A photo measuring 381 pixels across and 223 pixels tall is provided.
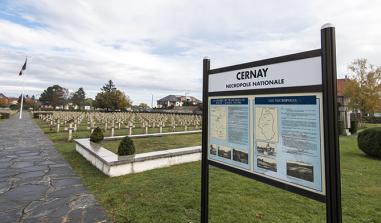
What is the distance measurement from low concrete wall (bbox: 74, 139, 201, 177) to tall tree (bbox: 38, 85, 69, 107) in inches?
3710

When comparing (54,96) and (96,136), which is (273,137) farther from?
(54,96)

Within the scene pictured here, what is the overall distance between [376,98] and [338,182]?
2899 cm

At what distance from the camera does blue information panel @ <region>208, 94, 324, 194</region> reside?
193 cm

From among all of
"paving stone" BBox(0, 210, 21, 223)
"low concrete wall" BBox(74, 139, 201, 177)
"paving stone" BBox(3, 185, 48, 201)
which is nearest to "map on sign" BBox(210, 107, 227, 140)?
"paving stone" BBox(0, 210, 21, 223)

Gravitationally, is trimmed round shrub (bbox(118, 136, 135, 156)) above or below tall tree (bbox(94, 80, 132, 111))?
below

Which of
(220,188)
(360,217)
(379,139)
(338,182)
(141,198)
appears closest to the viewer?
(338,182)

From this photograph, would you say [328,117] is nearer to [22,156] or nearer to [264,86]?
[264,86]

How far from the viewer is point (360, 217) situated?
3.49m

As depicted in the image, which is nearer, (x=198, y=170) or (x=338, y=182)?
(x=338, y=182)

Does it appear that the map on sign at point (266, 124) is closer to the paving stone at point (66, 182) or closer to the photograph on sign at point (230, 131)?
the photograph on sign at point (230, 131)

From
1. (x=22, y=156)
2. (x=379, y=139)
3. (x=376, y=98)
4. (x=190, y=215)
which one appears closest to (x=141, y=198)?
(x=190, y=215)

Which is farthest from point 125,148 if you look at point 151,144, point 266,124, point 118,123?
point 118,123

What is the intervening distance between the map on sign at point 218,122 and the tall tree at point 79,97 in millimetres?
98793

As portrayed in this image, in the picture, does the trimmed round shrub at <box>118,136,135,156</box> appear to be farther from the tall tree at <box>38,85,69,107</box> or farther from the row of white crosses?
the tall tree at <box>38,85,69,107</box>
